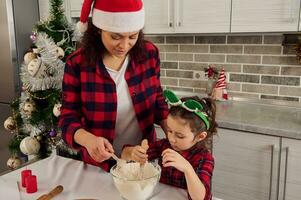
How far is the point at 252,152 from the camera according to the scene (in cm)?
187

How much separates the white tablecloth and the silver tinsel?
2.27ft

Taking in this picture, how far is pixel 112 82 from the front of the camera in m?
1.26

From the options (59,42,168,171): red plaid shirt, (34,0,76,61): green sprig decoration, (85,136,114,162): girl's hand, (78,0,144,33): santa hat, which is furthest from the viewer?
(34,0,76,61): green sprig decoration

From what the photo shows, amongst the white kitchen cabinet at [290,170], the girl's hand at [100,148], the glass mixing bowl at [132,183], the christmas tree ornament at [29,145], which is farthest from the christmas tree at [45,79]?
the white kitchen cabinet at [290,170]

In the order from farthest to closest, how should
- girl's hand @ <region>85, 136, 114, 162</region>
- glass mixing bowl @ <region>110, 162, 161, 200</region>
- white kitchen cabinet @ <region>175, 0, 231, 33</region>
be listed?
white kitchen cabinet @ <region>175, 0, 231, 33</region>
girl's hand @ <region>85, 136, 114, 162</region>
glass mixing bowl @ <region>110, 162, 161, 200</region>

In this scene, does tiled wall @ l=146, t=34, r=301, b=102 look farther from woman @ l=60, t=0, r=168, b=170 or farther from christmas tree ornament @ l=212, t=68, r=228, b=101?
woman @ l=60, t=0, r=168, b=170

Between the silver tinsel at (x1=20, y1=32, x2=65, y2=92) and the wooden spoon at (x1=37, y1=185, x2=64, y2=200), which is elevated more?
the silver tinsel at (x1=20, y1=32, x2=65, y2=92)

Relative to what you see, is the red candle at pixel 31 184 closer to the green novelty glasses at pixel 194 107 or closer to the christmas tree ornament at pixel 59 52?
the green novelty glasses at pixel 194 107

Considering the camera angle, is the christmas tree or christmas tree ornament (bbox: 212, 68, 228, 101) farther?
christmas tree ornament (bbox: 212, 68, 228, 101)

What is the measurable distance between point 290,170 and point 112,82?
1.18m

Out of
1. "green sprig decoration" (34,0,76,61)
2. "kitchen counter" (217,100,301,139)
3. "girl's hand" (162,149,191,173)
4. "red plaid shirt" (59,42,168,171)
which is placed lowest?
"kitchen counter" (217,100,301,139)

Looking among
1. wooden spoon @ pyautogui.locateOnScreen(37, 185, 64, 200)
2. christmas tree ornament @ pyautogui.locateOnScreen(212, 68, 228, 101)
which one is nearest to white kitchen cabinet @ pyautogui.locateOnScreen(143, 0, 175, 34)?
christmas tree ornament @ pyautogui.locateOnScreen(212, 68, 228, 101)

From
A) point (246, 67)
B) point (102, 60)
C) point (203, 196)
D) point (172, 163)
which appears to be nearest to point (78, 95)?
point (102, 60)

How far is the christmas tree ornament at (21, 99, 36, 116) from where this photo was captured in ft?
6.21
